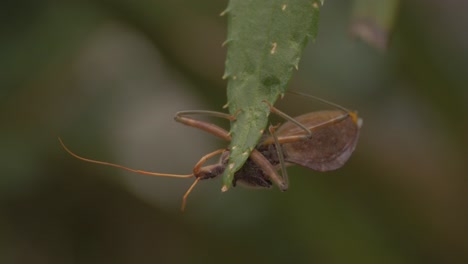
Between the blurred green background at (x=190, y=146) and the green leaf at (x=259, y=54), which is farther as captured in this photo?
the blurred green background at (x=190, y=146)

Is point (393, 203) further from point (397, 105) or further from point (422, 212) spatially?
point (397, 105)

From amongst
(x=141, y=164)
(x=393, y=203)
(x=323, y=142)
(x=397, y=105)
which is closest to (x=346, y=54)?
(x=397, y=105)

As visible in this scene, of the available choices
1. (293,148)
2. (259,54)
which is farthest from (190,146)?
(259,54)

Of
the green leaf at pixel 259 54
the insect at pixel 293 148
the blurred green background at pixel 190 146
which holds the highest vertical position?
the green leaf at pixel 259 54

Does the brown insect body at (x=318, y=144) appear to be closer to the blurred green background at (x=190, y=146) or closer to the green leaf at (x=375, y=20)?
the green leaf at (x=375, y=20)

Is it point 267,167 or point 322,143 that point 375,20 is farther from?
point 267,167

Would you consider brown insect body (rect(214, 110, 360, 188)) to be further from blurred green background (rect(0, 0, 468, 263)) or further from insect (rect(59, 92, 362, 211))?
blurred green background (rect(0, 0, 468, 263))

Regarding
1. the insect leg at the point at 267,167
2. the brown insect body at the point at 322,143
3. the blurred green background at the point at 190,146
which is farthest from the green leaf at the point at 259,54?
the blurred green background at the point at 190,146

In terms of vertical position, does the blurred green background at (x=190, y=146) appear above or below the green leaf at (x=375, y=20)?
below
